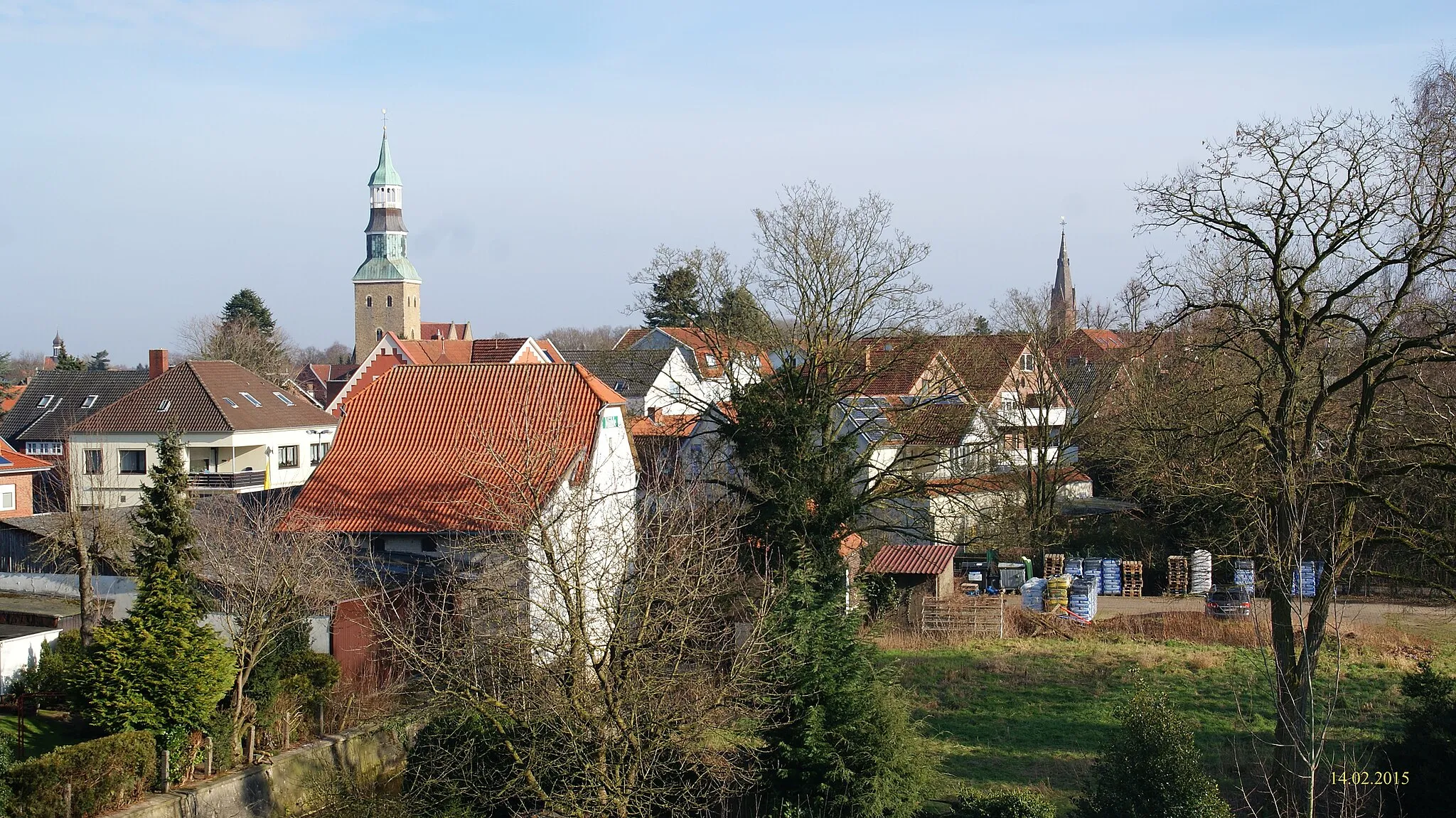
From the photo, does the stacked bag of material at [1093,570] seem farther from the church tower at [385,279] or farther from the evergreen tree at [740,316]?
the church tower at [385,279]

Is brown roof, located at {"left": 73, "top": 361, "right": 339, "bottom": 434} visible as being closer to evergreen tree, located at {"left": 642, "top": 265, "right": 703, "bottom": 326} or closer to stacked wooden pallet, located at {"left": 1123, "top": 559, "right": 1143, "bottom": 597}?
evergreen tree, located at {"left": 642, "top": 265, "right": 703, "bottom": 326}

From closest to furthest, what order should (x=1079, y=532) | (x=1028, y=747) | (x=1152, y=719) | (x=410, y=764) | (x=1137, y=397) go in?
1. (x=1152, y=719)
2. (x=410, y=764)
3. (x=1028, y=747)
4. (x=1137, y=397)
5. (x=1079, y=532)

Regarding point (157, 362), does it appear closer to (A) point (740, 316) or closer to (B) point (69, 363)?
(B) point (69, 363)

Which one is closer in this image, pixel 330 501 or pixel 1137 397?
pixel 330 501

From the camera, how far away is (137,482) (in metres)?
37.8

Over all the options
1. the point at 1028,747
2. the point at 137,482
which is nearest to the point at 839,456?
the point at 1028,747

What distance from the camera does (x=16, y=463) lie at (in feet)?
130

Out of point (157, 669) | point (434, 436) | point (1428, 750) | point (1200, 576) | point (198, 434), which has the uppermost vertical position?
point (434, 436)

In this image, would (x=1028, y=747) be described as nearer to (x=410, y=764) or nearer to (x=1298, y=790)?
(x=1298, y=790)

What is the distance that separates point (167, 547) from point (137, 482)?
24.5 metres

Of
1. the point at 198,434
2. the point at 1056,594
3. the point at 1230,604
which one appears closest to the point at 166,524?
the point at 1056,594

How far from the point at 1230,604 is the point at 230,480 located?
30412 mm

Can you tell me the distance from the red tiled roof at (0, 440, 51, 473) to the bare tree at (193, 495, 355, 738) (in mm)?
23695

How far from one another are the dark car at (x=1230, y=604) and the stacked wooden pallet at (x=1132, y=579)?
4215 millimetres
